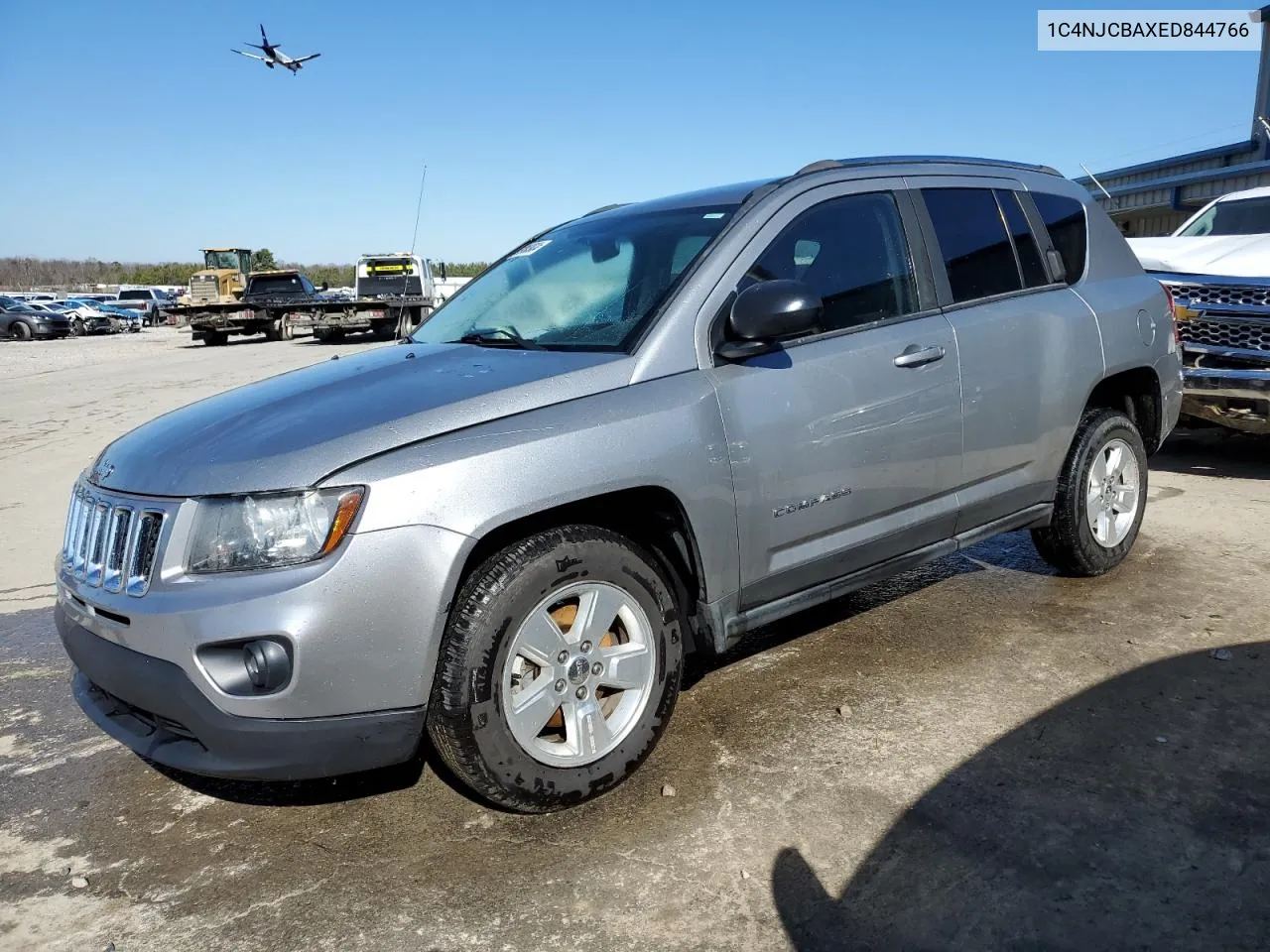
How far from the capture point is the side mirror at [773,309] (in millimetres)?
3078

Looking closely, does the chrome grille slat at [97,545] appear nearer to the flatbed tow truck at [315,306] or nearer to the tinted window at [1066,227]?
the tinted window at [1066,227]

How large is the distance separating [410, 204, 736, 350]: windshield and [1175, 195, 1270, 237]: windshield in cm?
666

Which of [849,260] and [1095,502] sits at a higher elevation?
[849,260]

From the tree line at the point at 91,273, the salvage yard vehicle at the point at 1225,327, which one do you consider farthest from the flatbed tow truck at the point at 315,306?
the tree line at the point at 91,273

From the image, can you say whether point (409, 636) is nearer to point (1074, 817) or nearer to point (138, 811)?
point (138, 811)

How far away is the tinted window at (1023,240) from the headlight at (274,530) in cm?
311

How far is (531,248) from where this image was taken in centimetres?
434

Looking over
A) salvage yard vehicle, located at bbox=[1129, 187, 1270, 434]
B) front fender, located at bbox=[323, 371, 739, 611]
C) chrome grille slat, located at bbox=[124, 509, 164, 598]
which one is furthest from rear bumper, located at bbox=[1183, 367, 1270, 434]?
chrome grille slat, located at bbox=[124, 509, 164, 598]

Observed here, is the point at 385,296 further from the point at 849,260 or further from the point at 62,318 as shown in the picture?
the point at 849,260

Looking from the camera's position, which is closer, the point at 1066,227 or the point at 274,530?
the point at 274,530

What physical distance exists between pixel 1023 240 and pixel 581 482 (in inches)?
103

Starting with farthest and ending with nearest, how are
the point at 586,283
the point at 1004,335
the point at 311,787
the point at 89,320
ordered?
the point at 89,320 < the point at 1004,335 < the point at 586,283 < the point at 311,787

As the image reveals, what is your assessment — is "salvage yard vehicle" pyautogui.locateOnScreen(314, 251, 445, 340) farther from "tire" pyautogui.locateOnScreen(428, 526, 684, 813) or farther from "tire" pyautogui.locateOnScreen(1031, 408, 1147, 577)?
"tire" pyautogui.locateOnScreen(428, 526, 684, 813)

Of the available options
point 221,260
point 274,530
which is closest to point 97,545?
point 274,530
